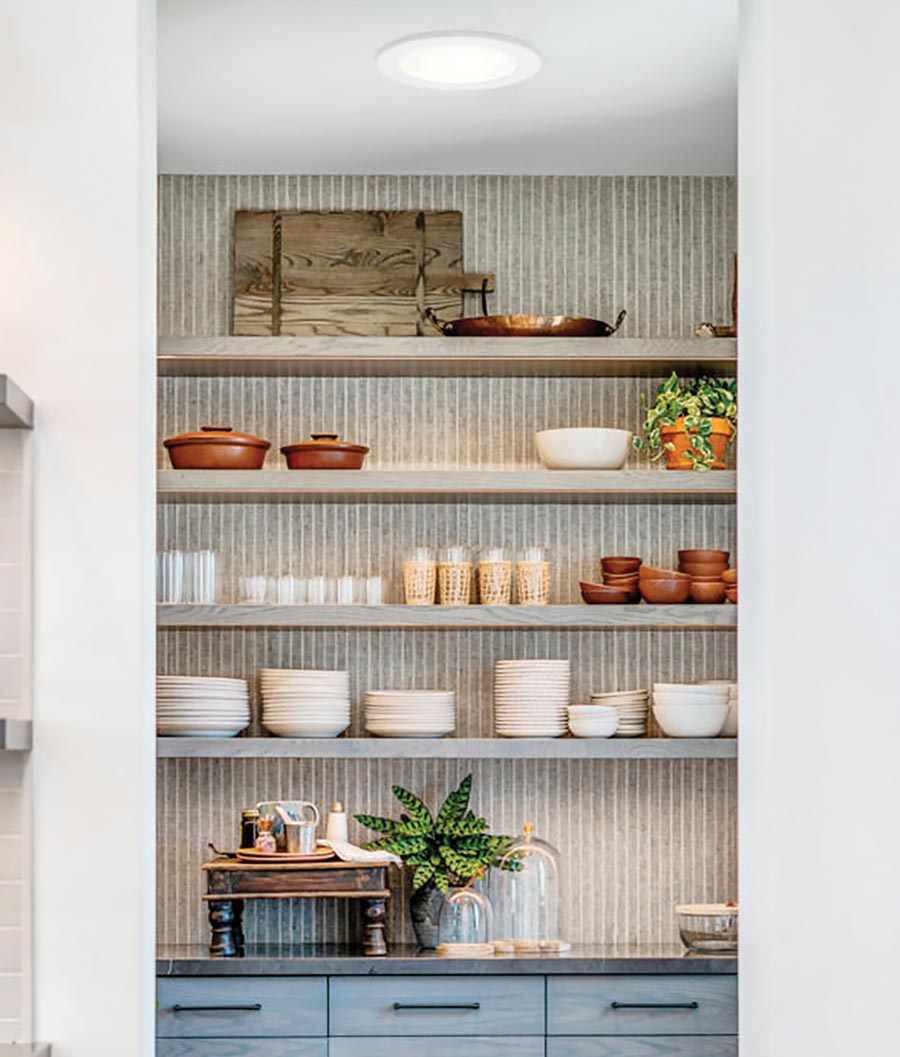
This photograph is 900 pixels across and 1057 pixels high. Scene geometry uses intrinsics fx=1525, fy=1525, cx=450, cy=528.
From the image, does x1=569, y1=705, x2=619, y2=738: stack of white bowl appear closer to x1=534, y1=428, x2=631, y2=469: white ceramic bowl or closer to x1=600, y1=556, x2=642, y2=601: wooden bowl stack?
x1=600, y1=556, x2=642, y2=601: wooden bowl stack

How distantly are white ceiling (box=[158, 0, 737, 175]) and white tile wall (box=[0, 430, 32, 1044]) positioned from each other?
1.25m

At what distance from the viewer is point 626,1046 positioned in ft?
11.9

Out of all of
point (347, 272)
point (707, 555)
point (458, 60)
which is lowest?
point (707, 555)

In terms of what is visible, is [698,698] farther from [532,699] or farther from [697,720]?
[532,699]

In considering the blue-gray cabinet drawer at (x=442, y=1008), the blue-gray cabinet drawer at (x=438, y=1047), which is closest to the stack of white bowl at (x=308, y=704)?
the blue-gray cabinet drawer at (x=442, y=1008)

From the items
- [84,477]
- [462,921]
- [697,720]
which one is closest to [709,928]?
[697,720]

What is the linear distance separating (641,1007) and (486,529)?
1312 millimetres

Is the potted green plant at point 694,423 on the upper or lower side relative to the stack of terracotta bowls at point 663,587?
upper

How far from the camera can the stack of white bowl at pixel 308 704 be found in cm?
387

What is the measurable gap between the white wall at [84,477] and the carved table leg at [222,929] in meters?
1.55

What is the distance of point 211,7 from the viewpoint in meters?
3.01

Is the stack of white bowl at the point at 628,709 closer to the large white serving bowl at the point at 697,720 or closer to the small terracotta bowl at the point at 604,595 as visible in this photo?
the large white serving bowl at the point at 697,720

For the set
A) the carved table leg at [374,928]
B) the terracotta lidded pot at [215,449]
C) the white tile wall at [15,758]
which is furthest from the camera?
the terracotta lidded pot at [215,449]

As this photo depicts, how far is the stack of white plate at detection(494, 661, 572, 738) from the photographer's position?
3.87 meters
